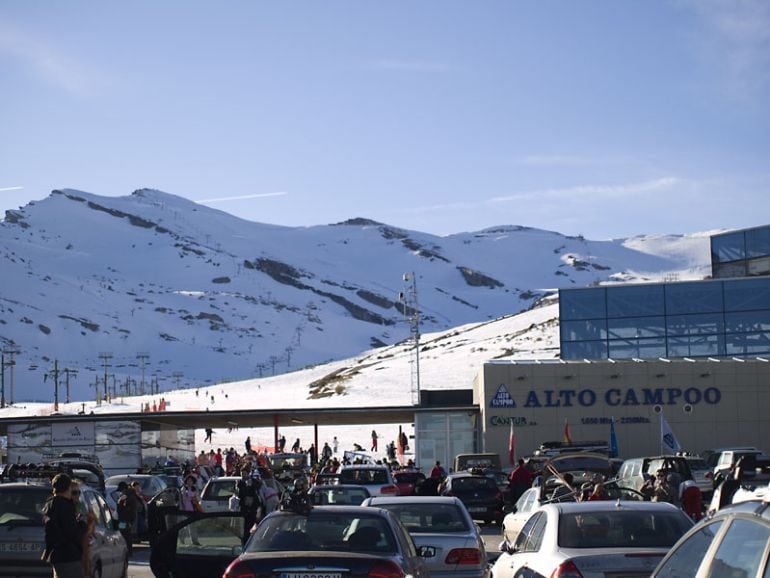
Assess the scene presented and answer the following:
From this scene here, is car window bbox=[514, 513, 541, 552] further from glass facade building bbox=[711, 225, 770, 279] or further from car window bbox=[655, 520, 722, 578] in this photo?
glass facade building bbox=[711, 225, 770, 279]

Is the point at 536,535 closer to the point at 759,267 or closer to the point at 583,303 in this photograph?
the point at 583,303

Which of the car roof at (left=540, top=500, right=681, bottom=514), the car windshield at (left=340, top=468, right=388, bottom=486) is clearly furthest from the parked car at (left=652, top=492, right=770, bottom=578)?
the car windshield at (left=340, top=468, right=388, bottom=486)

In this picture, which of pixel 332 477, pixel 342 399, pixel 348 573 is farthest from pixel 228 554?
pixel 342 399

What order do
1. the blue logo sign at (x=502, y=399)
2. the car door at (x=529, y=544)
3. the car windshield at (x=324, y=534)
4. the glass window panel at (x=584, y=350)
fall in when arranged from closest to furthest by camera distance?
the car windshield at (x=324, y=534)
the car door at (x=529, y=544)
the blue logo sign at (x=502, y=399)
the glass window panel at (x=584, y=350)

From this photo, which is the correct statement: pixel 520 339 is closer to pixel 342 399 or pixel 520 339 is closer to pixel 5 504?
pixel 342 399

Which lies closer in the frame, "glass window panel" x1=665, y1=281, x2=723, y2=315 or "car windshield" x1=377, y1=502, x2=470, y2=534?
"car windshield" x1=377, y1=502, x2=470, y2=534

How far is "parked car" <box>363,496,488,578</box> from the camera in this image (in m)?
15.2

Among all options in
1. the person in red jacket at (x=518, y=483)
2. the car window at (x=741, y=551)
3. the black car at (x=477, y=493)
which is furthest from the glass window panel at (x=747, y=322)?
the car window at (x=741, y=551)

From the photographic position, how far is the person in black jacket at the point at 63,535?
12398 millimetres

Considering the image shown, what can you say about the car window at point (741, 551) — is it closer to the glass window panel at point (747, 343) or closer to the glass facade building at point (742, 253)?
the glass window panel at point (747, 343)

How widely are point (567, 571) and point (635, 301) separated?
51.1 meters

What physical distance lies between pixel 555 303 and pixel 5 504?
13993 cm

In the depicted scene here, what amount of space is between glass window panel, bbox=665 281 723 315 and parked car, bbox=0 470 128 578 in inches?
1843

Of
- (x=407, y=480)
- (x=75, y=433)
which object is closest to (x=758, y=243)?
(x=75, y=433)
